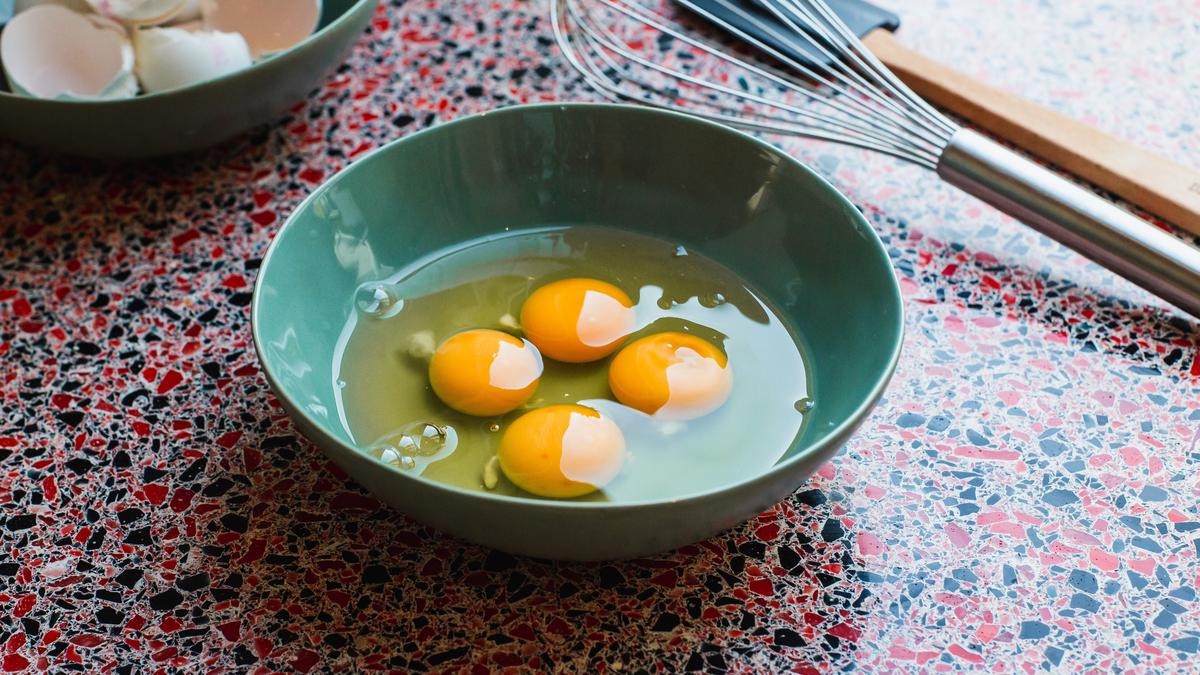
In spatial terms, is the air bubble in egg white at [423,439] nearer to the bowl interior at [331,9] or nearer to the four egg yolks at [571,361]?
the four egg yolks at [571,361]

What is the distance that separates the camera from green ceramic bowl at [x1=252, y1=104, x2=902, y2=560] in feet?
1.91

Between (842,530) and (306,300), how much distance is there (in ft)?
1.27

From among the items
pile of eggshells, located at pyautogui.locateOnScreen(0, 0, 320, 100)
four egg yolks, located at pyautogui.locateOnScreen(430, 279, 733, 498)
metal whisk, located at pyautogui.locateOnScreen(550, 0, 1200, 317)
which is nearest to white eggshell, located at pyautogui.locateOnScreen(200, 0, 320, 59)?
pile of eggshells, located at pyautogui.locateOnScreen(0, 0, 320, 100)

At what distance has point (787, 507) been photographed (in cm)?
69

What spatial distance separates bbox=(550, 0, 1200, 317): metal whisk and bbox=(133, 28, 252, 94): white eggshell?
0.96 ft

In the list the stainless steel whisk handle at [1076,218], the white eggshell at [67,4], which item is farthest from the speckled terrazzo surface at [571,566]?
the white eggshell at [67,4]

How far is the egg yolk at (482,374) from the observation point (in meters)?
0.69

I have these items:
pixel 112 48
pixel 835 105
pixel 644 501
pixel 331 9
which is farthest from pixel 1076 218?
pixel 112 48

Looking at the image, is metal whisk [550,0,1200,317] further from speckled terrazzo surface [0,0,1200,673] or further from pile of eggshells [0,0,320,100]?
pile of eggshells [0,0,320,100]

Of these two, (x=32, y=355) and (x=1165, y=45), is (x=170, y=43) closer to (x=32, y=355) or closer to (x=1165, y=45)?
(x=32, y=355)

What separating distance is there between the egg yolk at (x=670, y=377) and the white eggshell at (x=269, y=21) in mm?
477

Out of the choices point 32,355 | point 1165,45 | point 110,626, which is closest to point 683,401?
point 110,626

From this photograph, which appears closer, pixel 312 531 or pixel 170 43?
pixel 312 531

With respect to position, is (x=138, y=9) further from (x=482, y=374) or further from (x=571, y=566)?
(x=571, y=566)
